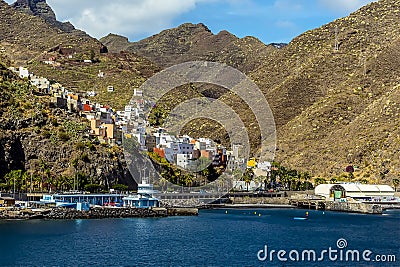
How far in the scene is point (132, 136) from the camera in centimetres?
14112

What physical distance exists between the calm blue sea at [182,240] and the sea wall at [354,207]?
2140 cm

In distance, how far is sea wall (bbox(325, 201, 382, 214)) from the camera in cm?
12700

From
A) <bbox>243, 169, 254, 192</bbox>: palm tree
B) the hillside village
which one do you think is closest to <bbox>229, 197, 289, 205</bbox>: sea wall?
<bbox>243, 169, 254, 192</bbox>: palm tree

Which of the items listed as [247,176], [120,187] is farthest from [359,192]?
[120,187]

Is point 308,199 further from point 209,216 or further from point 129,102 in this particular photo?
point 129,102

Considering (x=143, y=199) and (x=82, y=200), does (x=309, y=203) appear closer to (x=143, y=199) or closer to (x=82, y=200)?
(x=143, y=199)

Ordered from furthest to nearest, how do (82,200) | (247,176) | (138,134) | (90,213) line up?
(247,176) < (138,134) < (82,200) < (90,213)

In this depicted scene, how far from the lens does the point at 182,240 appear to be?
244ft

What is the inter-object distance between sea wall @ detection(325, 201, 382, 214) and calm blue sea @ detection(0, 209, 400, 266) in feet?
70.2

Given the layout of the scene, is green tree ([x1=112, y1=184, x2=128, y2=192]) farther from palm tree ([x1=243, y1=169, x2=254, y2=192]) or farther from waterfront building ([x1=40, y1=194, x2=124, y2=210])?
palm tree ([x1=243, y1=169, x2=254, y2=192])

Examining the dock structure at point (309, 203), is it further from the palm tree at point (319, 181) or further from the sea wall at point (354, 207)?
the palm tree at point (319, 181)

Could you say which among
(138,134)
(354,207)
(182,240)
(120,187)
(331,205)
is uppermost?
(138,134)

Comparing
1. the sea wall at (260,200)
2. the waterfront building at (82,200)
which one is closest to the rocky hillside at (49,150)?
the waterfront building at (82,200)

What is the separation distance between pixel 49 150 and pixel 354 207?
2423 inches
